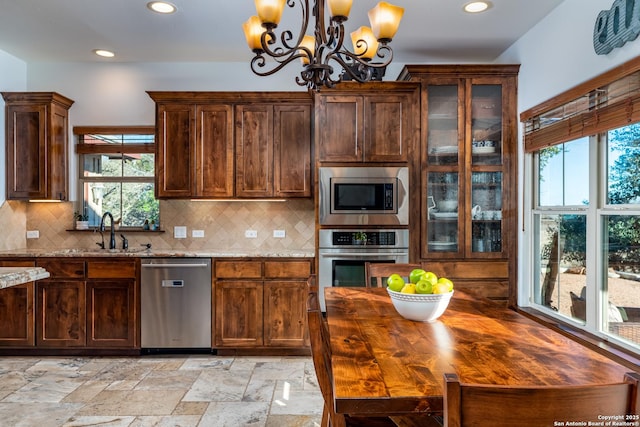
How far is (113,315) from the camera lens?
3.68m

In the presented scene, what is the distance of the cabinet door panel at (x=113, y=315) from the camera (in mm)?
3674

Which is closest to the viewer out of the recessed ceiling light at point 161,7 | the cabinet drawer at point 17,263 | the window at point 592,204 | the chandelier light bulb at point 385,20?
the chandelier light bulb at point 385,20

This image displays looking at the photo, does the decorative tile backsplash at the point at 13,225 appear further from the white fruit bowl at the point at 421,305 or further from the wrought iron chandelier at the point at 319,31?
the white fruit bowl at the point at 421,305

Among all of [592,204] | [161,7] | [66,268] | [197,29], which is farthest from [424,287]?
[66,268]

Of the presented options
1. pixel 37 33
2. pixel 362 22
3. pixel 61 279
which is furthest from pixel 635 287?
pixel 37 33

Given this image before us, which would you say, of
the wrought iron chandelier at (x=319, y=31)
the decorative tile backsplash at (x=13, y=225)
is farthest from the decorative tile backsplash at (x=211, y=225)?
the wrought iron chandelier at (x=319, y=31)

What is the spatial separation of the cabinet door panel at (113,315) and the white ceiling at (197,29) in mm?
2158

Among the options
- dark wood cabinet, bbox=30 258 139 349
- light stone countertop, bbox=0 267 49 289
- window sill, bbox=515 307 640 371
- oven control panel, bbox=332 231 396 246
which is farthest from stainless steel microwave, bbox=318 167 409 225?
light stone countertop, bbox=0 267 49 289

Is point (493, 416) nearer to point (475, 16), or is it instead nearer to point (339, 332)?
point (339, 332)

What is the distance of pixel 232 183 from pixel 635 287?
10.3 ft

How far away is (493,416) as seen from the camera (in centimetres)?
81

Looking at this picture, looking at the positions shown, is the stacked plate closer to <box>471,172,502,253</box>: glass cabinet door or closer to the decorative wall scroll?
<box>471,172,502,253</box>: glass cabinet door

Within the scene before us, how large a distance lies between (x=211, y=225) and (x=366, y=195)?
66.0 inches

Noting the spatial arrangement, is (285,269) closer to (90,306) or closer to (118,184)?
(90,306)
